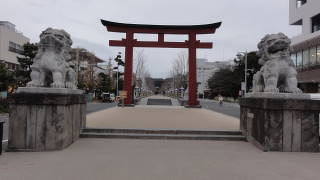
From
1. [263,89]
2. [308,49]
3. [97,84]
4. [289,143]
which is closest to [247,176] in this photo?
[289,143]

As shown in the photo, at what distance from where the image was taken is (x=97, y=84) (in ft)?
217

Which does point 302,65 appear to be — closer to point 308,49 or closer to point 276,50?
point 308,49

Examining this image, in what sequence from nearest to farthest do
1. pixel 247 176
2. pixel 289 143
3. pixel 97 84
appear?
1. pixel 247 176
2. pixel 289 143
3. pixel 97 84

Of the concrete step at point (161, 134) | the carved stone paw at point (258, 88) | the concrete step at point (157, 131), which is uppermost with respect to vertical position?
the carved stone paw at point (258, 88)

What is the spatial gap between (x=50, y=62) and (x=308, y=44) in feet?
145

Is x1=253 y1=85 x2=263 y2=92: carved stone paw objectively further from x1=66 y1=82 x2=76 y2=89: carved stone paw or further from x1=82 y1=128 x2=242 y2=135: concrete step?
x1=66 y1=82 x2=76 y2=89: carved stone paw

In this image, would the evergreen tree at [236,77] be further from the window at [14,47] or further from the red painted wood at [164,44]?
the window at [14,47]

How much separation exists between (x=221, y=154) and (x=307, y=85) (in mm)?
46151

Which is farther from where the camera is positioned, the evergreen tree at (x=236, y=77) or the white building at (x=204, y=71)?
the white building at (x=204, y=71)

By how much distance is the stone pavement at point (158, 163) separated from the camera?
686 centimetres

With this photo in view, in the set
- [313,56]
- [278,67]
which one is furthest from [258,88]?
[313,56]

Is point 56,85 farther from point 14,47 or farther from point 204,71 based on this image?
point 204,71

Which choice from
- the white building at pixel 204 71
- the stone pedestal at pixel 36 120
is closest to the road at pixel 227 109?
the stone pedestal at pixel 36 120

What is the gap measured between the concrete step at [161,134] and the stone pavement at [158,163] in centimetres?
109
